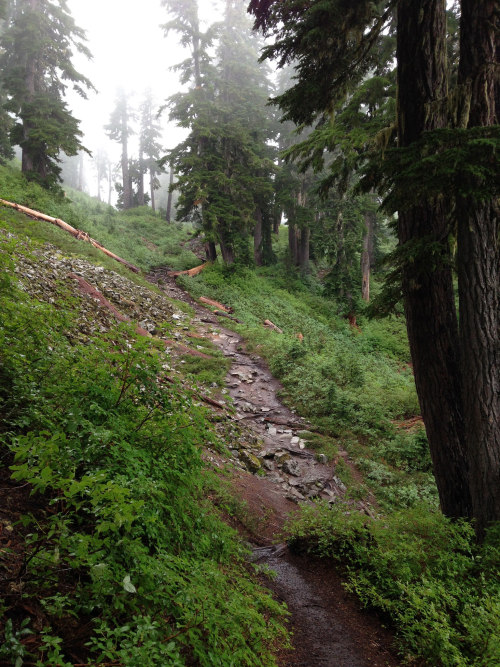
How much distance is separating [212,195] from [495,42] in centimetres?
1783

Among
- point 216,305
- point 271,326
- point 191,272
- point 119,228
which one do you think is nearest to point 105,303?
point 216,305

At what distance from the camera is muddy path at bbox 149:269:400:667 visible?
336 centimetres

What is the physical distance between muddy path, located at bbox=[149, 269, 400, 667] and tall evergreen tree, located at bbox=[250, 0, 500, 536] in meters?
1.78

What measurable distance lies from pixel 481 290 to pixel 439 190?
1.36m

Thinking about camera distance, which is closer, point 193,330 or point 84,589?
point 84,589

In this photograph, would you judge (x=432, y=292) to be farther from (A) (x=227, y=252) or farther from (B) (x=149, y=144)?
(B) (x=149, y=144)

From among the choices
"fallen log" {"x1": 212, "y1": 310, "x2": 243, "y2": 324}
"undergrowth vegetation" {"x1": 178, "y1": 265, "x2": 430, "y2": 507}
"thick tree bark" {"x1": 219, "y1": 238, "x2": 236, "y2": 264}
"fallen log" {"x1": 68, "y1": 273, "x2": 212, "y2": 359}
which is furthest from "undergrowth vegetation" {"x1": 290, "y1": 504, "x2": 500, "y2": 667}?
"thick tree bark" {"x1": 219, "y1": 238, "x2": 236, "y2": 264}

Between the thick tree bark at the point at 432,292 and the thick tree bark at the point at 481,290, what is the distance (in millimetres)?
382

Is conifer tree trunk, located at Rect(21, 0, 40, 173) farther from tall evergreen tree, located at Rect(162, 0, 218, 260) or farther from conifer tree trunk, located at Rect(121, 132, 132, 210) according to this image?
conifer tree trunk, located at Rect(121, 132, 132, 210)

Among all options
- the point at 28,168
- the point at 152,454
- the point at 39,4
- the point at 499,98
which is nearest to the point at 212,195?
the point at 28,168

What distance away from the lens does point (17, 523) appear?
7.88ft

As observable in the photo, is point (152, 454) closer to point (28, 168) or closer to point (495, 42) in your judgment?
point (495, 42)

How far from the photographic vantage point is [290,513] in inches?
209

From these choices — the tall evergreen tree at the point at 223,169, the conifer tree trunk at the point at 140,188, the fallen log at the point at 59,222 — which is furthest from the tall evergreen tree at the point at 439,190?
the conifer tree trunk at the point at 140,188
